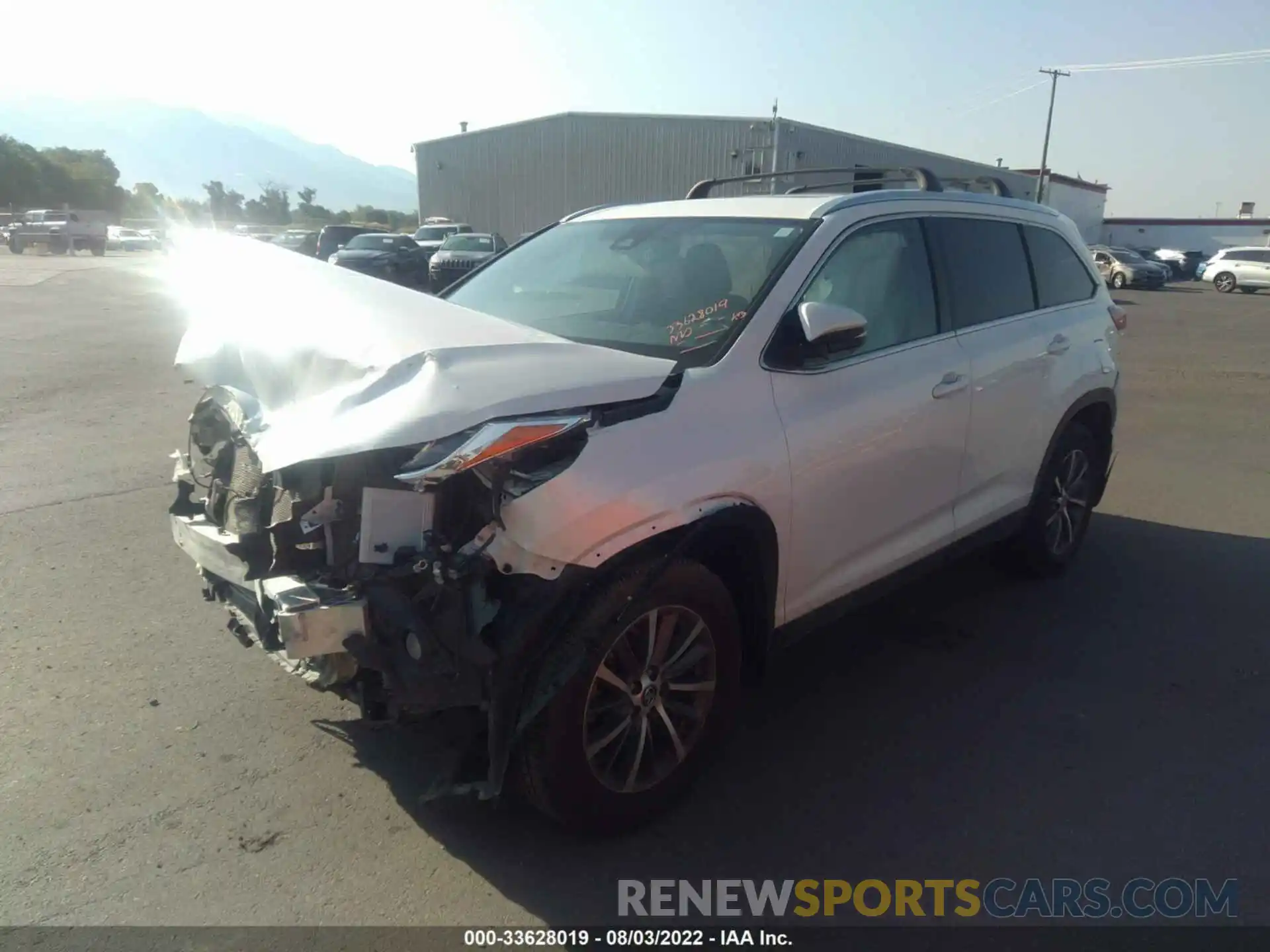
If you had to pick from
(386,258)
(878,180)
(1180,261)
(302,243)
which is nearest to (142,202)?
(302,243)

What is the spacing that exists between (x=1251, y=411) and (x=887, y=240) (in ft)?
29.2

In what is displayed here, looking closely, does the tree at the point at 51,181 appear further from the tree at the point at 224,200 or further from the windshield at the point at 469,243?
the windshield at the point at 469,243

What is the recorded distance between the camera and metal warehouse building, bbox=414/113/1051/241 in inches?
1375

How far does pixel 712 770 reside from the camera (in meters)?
3.36

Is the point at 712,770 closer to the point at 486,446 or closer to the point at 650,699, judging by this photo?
the point at 650,699

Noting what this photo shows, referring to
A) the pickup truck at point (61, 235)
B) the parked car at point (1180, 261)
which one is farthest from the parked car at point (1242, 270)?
the pickup truck at point (61, 235)

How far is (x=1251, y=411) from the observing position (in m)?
10.5

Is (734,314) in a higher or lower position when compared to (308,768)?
higher

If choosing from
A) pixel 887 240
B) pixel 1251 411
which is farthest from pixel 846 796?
pixel 1251 411

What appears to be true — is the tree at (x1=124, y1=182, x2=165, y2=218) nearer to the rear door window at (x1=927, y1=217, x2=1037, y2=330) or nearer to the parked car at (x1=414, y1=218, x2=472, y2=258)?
the parked car at (x1=414, y1=218, x2=472, y2=258)

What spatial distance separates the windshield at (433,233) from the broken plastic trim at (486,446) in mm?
30872

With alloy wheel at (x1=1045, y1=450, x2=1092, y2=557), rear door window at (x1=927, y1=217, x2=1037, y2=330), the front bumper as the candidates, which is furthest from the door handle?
the front bumper

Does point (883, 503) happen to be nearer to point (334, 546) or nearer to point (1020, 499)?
point (1020, 499)

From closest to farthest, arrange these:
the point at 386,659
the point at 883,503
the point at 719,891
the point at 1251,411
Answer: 1. the point at 386,659
2. the point at 719,891
3. the point at 883,503
4. the point at 1251,411
